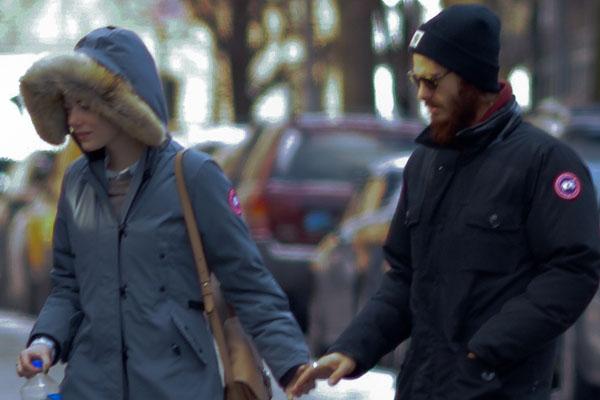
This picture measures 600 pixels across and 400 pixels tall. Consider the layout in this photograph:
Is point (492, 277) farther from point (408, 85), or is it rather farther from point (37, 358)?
point (408, 85)

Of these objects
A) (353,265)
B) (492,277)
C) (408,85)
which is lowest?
(408,85)

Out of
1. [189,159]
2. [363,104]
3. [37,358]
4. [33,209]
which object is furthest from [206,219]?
[363,104]

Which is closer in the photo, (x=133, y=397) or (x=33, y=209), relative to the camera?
(x=133, y=397)

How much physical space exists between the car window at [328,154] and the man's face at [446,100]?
10.3 m

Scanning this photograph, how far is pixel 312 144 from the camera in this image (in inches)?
594

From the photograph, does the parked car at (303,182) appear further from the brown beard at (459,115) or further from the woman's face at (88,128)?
the brown beard at (459,115)

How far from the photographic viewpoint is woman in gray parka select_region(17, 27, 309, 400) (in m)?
4.78

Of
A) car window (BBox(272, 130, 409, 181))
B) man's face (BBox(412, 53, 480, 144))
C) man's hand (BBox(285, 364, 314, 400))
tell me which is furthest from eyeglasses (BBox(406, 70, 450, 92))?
car window (BBox(272, 130, 409, 181))

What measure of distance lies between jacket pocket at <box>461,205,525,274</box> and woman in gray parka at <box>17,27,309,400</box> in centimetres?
62

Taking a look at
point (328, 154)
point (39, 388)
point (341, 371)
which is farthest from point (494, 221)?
point (328, 154)

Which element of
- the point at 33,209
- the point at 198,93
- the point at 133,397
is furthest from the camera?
the point at 198,93

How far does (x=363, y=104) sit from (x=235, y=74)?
1369 centimetres

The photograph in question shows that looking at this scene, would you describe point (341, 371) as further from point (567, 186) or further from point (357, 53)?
point (357, 53)

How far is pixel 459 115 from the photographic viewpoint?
450 centimetres
